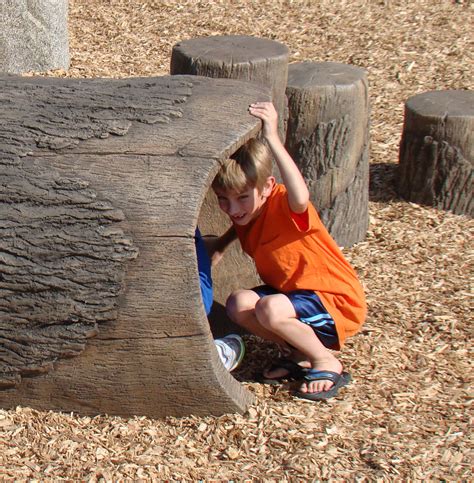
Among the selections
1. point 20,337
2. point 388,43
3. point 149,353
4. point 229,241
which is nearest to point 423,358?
point 229,241

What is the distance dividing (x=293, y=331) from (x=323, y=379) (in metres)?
0.22

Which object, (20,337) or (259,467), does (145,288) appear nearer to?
(20,337)

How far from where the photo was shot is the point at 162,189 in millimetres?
3303

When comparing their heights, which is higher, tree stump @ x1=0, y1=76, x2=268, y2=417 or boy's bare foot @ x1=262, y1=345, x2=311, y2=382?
tree stump @ x1=0, y1=76, x2=268, y2=417

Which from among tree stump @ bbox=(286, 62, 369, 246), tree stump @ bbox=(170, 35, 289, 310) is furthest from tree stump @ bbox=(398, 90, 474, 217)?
tree stump @ bbox=(170, 35, 289, 310)

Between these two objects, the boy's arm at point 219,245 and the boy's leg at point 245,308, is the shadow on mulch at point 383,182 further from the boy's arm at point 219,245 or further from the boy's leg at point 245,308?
the boy's leg at point 245,308

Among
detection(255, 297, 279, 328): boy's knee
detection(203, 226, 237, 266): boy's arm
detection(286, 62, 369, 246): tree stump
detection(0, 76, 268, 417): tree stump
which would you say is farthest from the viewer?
detection(286, 62, 369, 246): tree stump

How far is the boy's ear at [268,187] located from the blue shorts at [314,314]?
403mm

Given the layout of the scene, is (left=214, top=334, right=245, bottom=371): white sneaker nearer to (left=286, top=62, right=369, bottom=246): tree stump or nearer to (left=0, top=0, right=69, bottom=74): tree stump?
(left=286, top=62, right=369, bottom=246): tree stump

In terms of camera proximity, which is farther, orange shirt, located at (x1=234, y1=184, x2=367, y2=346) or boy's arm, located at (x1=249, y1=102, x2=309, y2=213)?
orange shirt, located at (x1=234, y1=184, x2=367, y2=346)

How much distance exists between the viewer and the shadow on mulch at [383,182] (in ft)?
18.7

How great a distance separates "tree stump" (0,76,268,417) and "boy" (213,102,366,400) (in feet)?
0.94

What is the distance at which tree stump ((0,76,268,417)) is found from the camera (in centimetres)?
329

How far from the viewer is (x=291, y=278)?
12.7 feet
